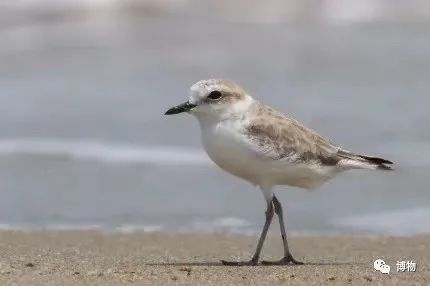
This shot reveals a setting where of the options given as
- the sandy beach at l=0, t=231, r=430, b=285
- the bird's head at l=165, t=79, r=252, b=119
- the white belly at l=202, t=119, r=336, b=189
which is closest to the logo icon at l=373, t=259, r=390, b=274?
the sandy beach at l=0, t=231, r=430, b=285

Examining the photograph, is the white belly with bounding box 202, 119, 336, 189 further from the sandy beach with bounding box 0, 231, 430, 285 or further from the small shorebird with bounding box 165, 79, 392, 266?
the sandy beach with bounding box 0, 231, 430, 285

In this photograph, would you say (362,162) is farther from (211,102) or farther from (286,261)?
(211,102)

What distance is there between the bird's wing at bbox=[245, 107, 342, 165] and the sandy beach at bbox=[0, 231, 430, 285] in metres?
0.59

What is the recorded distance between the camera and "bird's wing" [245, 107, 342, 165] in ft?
19.8

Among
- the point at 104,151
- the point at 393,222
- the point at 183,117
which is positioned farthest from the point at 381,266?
the point at 183,117

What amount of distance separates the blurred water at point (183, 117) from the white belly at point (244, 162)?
1526 mm

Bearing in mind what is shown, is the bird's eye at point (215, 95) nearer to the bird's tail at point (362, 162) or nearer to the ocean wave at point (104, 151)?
the bird's tail at point (362, 162)

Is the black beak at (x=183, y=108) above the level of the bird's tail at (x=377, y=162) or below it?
above

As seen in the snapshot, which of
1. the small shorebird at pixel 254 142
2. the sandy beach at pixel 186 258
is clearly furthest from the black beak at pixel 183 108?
the sandy beach at pixel 186 258

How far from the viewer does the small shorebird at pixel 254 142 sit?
5996 millimetres

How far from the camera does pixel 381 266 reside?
6102 mm

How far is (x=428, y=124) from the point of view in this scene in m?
10.6

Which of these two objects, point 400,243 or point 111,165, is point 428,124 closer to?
point 111,165

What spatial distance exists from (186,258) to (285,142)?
3.13ft
